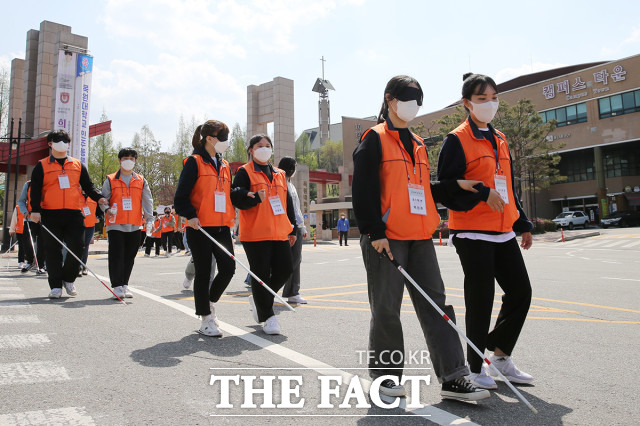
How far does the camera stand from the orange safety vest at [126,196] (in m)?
7.05

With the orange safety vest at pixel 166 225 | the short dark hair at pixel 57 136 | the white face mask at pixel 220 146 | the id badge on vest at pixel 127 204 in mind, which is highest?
the short dark hair at pixel 57 136

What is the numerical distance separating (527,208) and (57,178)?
49.2m

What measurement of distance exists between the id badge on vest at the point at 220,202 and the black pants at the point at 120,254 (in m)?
2.81

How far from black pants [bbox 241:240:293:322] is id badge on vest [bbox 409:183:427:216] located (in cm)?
215

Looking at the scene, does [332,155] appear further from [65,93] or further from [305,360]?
[305,360]

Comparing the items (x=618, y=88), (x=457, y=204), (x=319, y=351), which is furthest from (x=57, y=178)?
(x=618, y=88)

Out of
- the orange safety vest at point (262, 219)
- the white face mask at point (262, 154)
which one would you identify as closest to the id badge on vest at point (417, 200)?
the orange safety vest at point (262, 219)

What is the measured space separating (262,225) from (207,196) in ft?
2.03

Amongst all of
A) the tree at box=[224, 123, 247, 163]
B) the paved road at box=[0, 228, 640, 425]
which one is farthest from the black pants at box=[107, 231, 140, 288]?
the tree at box=[224, 123, 247, 163]

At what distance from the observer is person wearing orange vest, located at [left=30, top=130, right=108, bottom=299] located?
6.70 meters

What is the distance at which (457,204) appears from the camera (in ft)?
10.3

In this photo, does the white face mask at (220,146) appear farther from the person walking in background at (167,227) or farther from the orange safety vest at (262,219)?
the person walking in background at (167,227)

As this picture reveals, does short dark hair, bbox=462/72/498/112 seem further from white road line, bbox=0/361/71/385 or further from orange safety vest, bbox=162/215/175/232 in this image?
orange safety vest, bbox=162/215/175/232

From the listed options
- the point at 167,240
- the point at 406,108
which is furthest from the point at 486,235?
the point at 167,240
